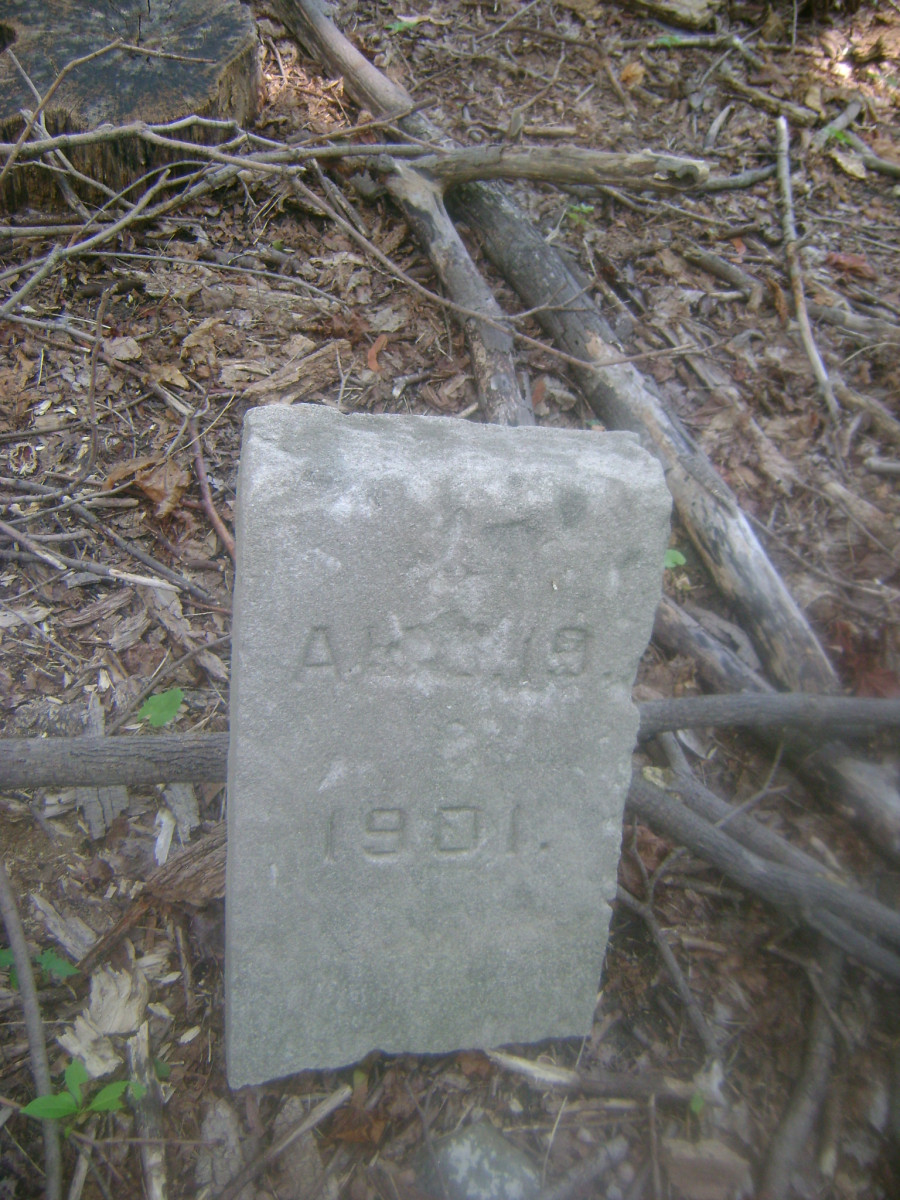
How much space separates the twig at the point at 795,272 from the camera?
10.8ft

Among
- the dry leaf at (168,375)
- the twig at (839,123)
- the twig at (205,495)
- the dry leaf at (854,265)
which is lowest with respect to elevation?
the twig at (205,495)

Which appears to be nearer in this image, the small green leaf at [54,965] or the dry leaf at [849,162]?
the small green leaf at [54,965]

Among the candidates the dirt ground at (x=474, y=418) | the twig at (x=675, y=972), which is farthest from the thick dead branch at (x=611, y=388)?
the twig at (x=675, y=972)

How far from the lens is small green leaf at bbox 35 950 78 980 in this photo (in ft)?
6.14

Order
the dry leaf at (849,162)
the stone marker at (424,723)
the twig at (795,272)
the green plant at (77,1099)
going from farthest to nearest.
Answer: the dry leaf at (849,162)
the twig at (795,272)
the green plant at (77,1099)
the stone marker at (424,723)

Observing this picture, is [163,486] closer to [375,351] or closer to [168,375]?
[168,375]

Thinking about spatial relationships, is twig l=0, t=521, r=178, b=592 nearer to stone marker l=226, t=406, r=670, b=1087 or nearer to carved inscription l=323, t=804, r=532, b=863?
stone marker l=226, t=406, r=670, b=1087

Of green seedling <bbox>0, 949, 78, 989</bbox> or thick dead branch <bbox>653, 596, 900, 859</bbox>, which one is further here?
thick dead branch <bbox>653, 596, 900, 859</bbox>

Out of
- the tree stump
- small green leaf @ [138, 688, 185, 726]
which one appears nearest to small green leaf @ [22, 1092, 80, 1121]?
small green leaf @ [138, 688, 185, 726]

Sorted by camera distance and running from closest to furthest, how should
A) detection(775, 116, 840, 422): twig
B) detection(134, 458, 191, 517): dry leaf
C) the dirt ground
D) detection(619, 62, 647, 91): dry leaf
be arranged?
the dirt ground < detection(134, 458, 191, 517): dry leaf < detection(775, 116, 840, 422): twig < detection(619, 62, 647, 91): dry leaf

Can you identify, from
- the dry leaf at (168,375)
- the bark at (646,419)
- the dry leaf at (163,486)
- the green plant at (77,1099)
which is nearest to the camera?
the green plant at (77,1099)

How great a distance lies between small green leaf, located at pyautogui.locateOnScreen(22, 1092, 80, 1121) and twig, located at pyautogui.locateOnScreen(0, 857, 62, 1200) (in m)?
0.04

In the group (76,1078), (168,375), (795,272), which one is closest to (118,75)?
(168,375)

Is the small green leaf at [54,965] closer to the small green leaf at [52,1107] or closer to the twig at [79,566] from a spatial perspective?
the small green leaf at [52,1107]
